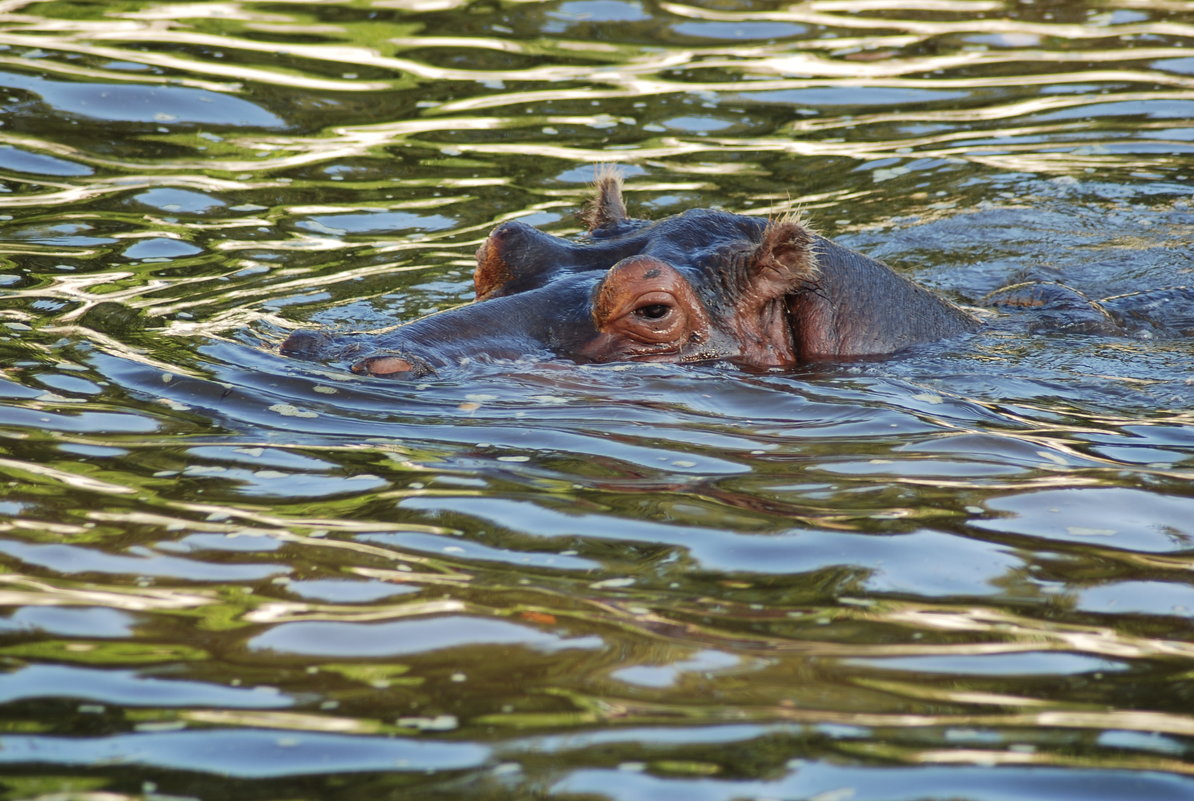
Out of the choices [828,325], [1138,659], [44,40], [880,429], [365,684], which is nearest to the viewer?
[365,684]

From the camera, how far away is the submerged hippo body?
6402 millimetres

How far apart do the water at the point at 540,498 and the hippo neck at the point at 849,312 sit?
23 centimetres

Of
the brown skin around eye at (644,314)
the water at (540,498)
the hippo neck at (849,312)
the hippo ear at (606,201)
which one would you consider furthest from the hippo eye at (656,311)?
the hippo ear at (606,201)

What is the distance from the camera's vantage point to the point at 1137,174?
11.4 meters

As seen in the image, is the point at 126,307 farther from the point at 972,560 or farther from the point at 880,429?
the point at 972,560

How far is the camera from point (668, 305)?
21.8ft

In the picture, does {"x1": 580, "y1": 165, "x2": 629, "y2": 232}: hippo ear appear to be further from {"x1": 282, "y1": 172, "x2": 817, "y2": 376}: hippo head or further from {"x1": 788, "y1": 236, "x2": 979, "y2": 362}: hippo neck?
{"x1": 788, "y1": 236, "x2": 979, "y2": 362}: hippo neck

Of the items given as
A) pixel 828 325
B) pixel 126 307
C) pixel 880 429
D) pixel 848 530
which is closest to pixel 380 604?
pixel 848 530

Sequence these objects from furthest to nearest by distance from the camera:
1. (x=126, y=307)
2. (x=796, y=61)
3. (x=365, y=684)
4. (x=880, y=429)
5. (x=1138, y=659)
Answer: (x=796, y=61)
(x=126, y=307)
(x=880, y=429)
(x=1138, y=659)
(x=365, y=684)

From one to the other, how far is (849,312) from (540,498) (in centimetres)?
274

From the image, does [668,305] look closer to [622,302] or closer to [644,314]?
[644,314]

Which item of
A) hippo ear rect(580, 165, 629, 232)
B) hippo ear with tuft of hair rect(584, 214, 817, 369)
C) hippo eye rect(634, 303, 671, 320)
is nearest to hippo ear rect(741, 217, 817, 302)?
hippo ear with tuft of hair rect(584, 214, 817, 369)

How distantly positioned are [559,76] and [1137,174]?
4951 millimetres

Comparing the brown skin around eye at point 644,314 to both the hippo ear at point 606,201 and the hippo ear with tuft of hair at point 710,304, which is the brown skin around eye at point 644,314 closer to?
the hippo ear with tuft of hair at point 710,304
